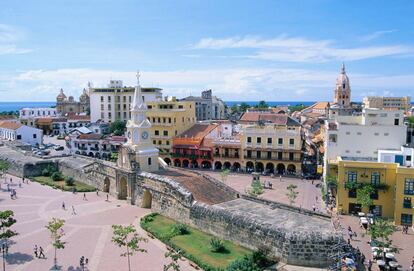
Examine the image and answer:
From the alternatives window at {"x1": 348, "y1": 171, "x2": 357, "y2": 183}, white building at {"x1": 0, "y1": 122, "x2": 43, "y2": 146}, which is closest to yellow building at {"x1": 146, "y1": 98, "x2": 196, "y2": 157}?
white building at {"x1": 0, "y1": 122, "x2": 43, "y2": 146}

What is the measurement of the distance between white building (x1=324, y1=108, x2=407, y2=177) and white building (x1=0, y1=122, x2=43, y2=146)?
59.9 meters

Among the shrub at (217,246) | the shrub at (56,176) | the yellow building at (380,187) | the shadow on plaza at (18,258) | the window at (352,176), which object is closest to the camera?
the shadow on plaza at (18,258)

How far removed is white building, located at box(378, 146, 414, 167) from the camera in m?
36.2

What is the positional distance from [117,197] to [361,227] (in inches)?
933

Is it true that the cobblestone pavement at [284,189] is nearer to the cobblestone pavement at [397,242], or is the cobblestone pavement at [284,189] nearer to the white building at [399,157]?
the cobblestone pavement at [397,242]

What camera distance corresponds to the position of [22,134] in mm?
77250

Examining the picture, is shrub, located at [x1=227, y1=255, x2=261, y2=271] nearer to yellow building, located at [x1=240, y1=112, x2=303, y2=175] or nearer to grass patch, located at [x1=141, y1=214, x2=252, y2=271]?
A: grass patch, located at [x1=141, y1=214, x2=252, y2=271]

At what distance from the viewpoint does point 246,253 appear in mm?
25734

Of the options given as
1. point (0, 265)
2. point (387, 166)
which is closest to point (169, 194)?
point (0, 265)

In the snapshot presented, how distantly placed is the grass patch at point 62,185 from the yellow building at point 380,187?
27.2 meters

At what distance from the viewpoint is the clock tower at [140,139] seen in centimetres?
3884

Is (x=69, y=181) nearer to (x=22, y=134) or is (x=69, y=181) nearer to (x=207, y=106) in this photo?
(x=22, y=134)

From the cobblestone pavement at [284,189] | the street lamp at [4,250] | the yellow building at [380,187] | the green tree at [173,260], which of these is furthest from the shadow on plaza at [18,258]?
the yellow building at [380,187]

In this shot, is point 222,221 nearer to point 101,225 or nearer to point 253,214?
point 253,214
